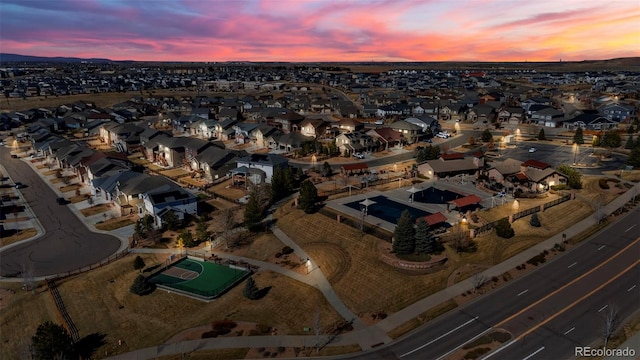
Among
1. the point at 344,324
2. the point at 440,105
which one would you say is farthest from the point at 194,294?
the point at 440,105

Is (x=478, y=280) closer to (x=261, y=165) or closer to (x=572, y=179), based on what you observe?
(x=572, y=179)

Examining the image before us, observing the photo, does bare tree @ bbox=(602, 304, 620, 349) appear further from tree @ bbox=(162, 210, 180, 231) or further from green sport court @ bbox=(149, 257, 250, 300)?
tree @ bbox=(162, 210, 180, 231)

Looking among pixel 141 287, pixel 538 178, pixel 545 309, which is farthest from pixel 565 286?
pixel 141 287

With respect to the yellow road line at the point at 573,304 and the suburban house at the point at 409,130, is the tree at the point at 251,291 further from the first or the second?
the suburban house at the point at 409,130

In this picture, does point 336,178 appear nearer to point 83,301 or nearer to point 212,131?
point 83,301

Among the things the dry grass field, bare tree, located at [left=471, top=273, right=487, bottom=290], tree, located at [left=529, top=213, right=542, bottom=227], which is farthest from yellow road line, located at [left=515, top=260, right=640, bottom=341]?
the dry grass field

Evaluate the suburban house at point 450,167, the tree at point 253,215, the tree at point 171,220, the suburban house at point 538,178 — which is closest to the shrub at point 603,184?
the suburban house at point 538,178
